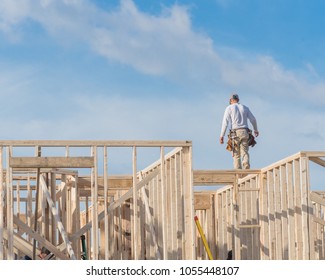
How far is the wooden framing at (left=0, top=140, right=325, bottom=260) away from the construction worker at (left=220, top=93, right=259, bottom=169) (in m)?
0.69

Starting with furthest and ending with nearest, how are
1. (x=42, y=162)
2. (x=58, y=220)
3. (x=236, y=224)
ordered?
(x=236, y=224), (x=58, y=220), (x=42, y=162)

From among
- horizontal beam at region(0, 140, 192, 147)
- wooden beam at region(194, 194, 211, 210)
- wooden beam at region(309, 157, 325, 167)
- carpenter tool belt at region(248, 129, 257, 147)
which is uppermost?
carpenter tool belt at region(248, 129, 257, 147)

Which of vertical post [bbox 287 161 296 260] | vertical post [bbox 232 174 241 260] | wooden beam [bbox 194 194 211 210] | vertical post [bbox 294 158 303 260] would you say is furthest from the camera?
wooden beam [bbox 194 194 211 210]

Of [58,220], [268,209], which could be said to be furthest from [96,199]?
[268,209]

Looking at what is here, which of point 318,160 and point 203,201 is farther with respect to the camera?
point 203,201

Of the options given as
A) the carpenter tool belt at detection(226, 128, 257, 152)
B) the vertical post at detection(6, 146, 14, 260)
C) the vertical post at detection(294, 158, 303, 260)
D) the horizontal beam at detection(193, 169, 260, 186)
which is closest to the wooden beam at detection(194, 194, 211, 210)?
the horizontal beam at detection(193, 169, 260, 186)

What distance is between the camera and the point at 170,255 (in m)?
21.7

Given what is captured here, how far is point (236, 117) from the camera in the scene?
25.7 meters

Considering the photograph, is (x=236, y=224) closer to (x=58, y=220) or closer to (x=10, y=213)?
(x=58, y=220)

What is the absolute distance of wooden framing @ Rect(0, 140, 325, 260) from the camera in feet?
65.7

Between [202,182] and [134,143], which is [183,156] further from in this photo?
[202,182]

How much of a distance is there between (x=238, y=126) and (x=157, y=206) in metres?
3.86

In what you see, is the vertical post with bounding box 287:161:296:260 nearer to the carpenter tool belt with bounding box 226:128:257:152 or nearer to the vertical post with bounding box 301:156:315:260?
the vertical post with bounding box 301:156:315:260
